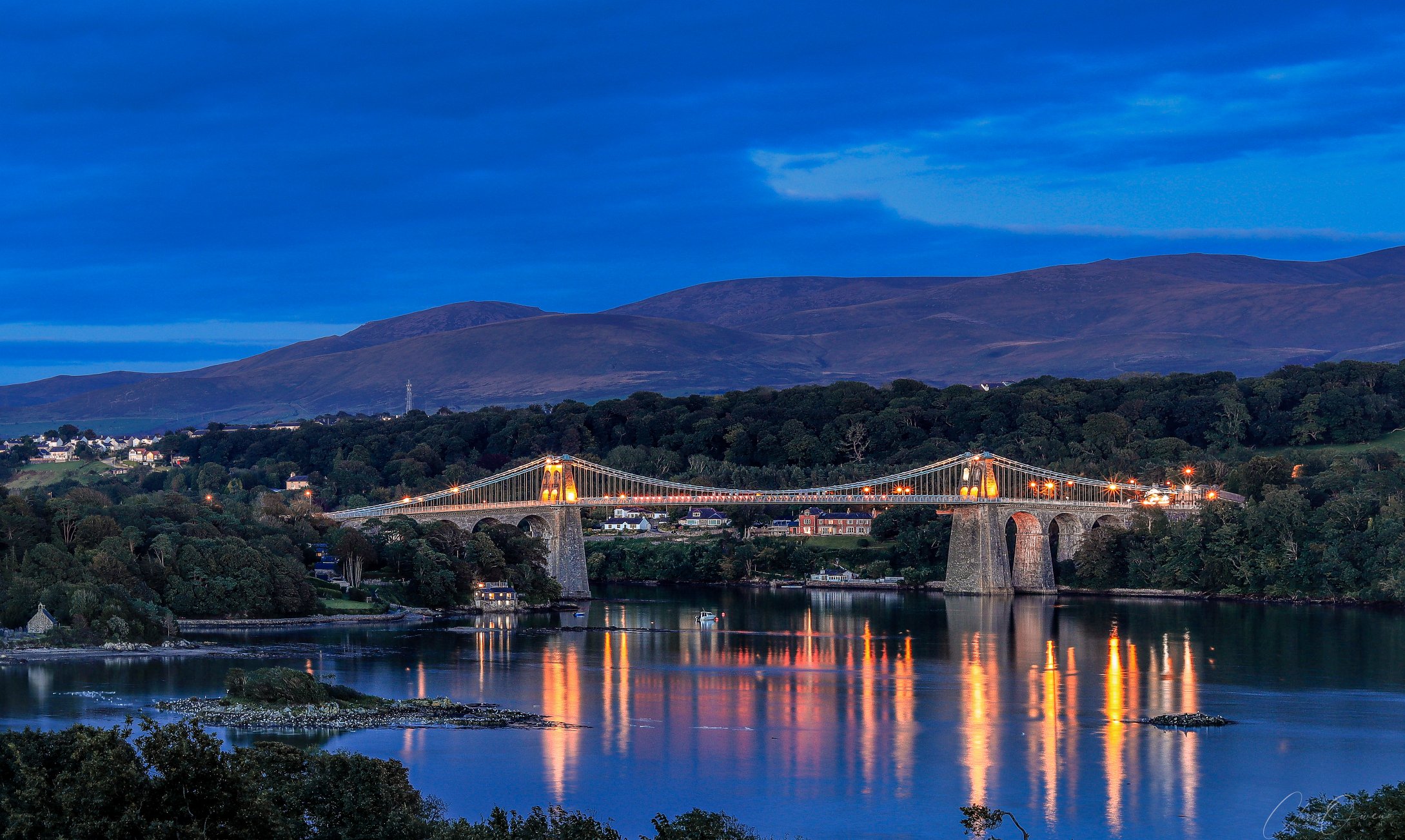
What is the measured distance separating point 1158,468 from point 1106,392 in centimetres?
1306

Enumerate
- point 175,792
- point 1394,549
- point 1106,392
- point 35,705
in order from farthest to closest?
point 1106,392
point 1394,549
point 35,705
point 175,792

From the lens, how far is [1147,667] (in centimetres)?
4812

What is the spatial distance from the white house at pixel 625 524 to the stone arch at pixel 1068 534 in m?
23.9

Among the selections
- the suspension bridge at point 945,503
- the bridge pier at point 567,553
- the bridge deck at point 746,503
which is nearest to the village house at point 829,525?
the suspension bridge at point 945,503

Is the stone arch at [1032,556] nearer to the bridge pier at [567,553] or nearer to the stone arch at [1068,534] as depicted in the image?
the stone arch at [1068,534]

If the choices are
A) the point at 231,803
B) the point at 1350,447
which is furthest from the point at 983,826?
the point at 1350,447

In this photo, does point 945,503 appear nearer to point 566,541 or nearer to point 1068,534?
point 1068,534

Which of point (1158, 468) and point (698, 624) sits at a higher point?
point (1158, 468)

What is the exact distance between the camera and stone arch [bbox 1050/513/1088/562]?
81875 mm

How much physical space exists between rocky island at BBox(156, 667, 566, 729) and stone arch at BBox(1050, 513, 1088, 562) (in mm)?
48937

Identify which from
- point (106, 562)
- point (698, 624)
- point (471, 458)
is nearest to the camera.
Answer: point (106, 562)

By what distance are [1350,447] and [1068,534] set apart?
2001 cm

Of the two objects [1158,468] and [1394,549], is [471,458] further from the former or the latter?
[1394,549]

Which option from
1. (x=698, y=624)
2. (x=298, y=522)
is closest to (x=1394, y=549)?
(x=698, y=624)
